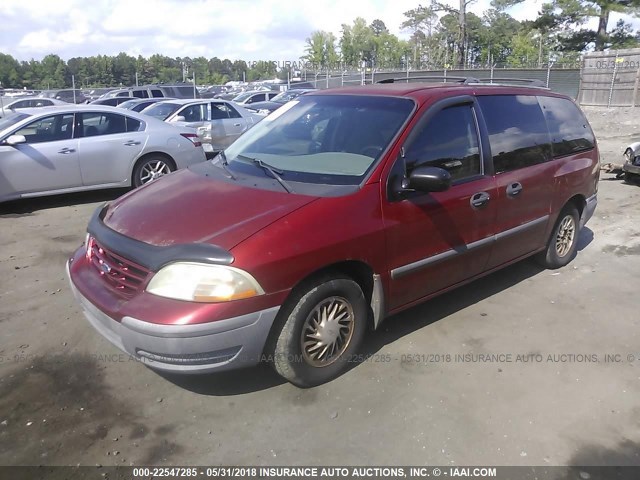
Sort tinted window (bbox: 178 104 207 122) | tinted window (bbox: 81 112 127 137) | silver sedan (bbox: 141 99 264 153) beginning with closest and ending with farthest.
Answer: tinted window (bbox: 81 112 127 137) < silver sedan (bbox: 141 99 264 153) < tinted window (bbox: 178 104 207 122)

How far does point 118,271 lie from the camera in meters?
3.14

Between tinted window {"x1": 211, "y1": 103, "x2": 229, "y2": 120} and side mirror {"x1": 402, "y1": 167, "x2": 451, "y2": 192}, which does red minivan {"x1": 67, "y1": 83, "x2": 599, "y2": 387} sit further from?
tinted window {"x1": 211, "y1": 103, "x2": 229, "y2": 120}

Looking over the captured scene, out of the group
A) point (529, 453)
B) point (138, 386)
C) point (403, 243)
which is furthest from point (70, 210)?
point (529, 453)

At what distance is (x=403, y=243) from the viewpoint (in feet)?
11.7

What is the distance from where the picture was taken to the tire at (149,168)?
8.42m

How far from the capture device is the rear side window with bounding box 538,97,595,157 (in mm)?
5018

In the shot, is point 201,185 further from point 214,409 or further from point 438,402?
point 438,402

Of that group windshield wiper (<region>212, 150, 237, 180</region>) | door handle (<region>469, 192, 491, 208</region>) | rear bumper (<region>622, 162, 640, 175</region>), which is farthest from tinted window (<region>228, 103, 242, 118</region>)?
door handle (<region>469, 192, 491, 208</region>)

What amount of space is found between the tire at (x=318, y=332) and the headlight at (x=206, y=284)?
329 millimetres

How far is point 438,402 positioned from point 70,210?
6378 mm

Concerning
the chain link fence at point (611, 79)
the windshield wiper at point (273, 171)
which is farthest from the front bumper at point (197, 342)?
the chain link fence at point (611, 79)

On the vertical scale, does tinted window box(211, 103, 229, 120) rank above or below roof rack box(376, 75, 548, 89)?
below

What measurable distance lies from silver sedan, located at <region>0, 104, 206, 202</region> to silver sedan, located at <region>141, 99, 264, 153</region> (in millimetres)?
3645

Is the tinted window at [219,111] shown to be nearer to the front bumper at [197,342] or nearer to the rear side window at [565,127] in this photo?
the rear side window at [565,127]
